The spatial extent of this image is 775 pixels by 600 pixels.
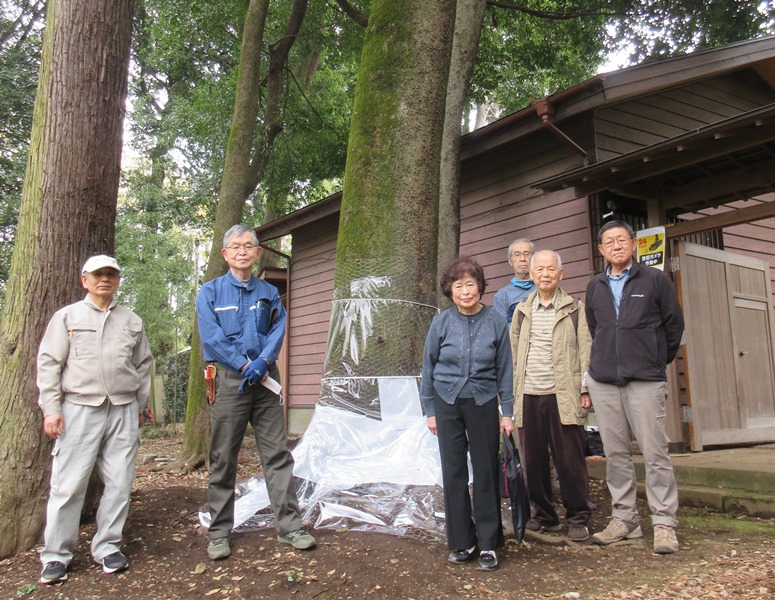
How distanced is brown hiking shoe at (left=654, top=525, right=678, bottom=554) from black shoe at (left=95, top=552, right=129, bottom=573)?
2.97 meters

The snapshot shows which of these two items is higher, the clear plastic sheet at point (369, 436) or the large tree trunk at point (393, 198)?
the large tree trunk at point (393, 198)

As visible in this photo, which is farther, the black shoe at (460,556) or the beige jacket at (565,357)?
the beige jacket at (565,357)

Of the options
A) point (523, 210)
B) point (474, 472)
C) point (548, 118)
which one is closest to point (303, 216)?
point (523, 210)

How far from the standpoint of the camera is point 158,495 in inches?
191

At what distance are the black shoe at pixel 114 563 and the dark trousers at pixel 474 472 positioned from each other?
1.75 meters

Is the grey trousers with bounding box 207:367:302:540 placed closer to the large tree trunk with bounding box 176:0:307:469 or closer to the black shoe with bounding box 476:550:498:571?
the black shoe with bounding box 476:550:498:571

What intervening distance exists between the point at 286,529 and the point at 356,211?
2174 millimetres

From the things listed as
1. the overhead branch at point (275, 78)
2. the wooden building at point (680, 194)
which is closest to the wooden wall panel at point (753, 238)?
the wooden building at point (680, 194)

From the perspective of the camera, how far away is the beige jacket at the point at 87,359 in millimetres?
3648

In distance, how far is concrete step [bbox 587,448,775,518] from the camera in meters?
4.90

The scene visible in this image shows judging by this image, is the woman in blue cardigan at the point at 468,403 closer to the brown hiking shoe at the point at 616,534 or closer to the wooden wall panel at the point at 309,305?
the brown hiking shoe at the point at 616,534

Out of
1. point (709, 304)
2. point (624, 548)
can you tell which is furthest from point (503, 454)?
point (709, 304)

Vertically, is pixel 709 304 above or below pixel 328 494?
above

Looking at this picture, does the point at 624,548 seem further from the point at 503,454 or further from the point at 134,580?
the point at 134,580
